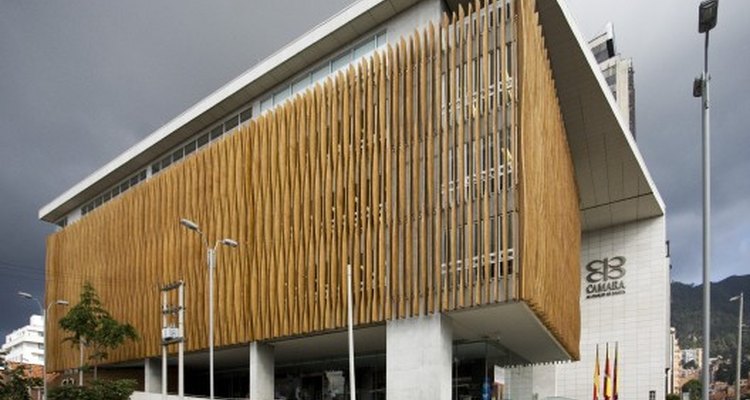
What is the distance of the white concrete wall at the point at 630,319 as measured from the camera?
52.2 m

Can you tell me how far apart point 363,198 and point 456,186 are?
4.80 metres

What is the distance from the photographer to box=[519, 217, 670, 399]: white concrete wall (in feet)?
171

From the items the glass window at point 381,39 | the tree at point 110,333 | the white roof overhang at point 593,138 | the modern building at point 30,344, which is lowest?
the modern building at point 30,344

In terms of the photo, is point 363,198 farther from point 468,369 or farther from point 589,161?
point 589,161

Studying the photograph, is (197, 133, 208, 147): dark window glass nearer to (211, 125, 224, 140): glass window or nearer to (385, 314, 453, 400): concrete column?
Result: (211, 125, 224, 140): glass window

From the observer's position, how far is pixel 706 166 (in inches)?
599

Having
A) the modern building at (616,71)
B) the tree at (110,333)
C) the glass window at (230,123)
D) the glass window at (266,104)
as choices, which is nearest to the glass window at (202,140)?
the glass window at (230,123)

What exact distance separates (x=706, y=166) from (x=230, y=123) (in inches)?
1329

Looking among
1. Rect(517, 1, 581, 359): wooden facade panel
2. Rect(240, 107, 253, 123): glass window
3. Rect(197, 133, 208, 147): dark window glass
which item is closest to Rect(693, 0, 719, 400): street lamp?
Rect(517, 1, 581, 359): wooden facade panel

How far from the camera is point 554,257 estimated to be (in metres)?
33.1

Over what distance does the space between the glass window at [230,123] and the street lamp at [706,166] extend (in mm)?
32580

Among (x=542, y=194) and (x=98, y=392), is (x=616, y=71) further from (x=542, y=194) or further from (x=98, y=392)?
(x=98, y=392)

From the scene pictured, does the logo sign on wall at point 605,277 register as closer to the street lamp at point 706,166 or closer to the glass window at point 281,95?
the glass window at point 281,95

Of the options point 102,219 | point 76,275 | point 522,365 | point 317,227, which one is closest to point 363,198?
point 317,227
